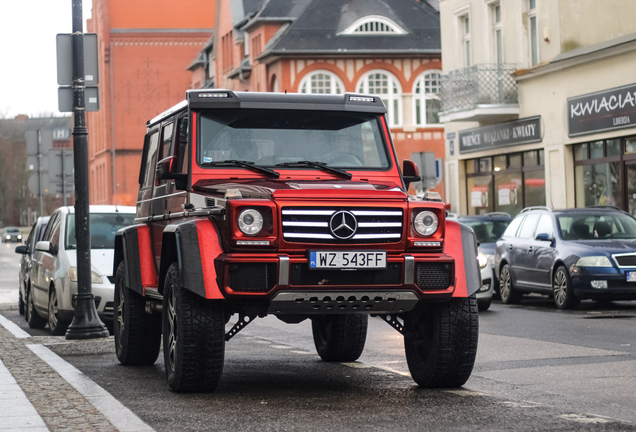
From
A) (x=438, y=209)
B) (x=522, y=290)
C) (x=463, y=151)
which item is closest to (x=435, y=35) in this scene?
(x=463, y=151)

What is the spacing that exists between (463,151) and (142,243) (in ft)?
90.7

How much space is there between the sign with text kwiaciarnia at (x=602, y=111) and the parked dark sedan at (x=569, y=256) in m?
6.54

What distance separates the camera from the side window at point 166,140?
33.3 ft

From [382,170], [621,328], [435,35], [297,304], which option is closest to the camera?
[297,304]

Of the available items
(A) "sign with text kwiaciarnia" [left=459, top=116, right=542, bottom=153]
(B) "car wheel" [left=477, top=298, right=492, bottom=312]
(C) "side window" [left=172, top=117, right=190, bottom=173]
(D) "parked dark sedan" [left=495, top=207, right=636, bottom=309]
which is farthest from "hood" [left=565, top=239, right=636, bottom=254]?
(A) "sign with text kwiaciarnia" [left=459, top=116, right=542, bottom=153]

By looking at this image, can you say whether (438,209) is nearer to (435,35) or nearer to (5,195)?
(435,35)

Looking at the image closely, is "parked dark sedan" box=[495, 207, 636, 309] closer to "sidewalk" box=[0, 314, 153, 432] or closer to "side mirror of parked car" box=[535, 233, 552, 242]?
"side mirror of parked car" box=[535, 233, 552, 242]

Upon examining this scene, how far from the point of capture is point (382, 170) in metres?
9.52

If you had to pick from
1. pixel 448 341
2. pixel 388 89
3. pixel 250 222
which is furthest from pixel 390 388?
pixel 388 89

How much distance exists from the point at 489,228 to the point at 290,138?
52.9 ft

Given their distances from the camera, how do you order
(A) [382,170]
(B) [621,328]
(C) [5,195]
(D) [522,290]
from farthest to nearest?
(C) [5,195] → (D) [522,290] → (B) [621,328] → (A) [382,170]

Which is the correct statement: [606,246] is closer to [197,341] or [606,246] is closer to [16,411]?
[197,341]

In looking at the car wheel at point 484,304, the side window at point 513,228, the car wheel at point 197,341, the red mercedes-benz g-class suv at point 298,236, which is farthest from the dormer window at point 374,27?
the car wheel at point 197,341

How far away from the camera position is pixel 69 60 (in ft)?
47.0
